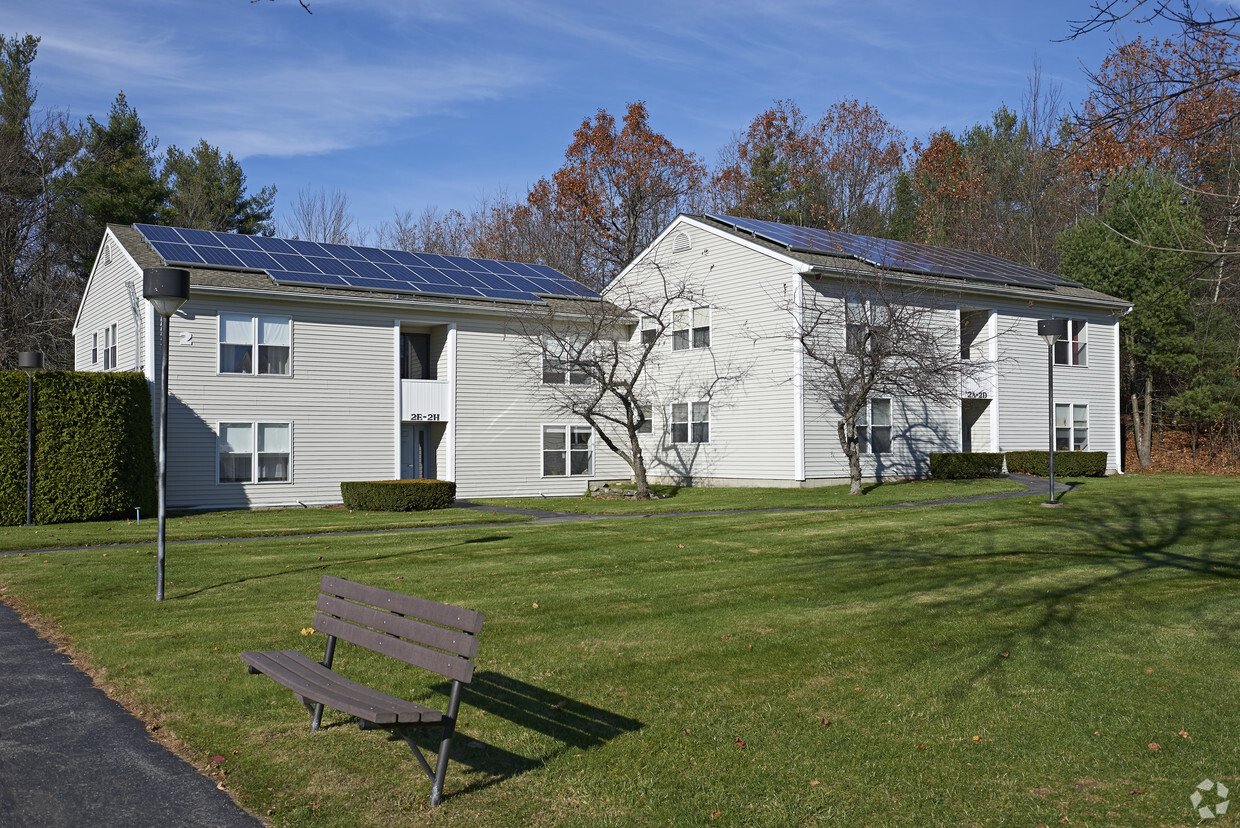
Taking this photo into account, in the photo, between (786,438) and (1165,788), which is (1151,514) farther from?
(1165,788)

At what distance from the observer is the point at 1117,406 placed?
113 feet

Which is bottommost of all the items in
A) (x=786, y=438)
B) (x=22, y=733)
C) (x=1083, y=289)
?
(x=22, y=733)

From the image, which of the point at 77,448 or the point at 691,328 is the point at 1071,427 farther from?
the point at 77,448

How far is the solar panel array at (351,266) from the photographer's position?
1037 inches

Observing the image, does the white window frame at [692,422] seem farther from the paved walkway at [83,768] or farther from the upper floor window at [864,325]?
the paved walkway at [83,768]

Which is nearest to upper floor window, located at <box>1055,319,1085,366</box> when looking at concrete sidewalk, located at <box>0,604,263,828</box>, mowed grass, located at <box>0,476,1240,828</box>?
mowed grass, located at <box>0,476,1240,828</box>

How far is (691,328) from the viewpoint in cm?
3047

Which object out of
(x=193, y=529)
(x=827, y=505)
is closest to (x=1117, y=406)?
(x=827, y=505)

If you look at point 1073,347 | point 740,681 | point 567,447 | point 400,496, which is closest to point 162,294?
point 740,681

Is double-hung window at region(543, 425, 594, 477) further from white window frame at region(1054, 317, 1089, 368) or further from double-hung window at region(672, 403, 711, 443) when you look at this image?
white window frame at region(1054, 317, 1089, 368)

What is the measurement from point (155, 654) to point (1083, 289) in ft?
112

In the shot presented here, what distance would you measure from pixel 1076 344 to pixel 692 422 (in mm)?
13789

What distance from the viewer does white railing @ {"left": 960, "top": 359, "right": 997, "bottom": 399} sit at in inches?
1168

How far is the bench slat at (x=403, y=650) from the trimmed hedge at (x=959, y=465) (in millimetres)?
24304
